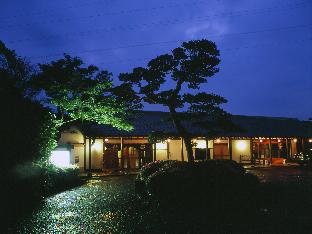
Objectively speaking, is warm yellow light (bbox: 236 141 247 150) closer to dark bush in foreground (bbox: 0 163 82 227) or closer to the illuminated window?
the illuminated window

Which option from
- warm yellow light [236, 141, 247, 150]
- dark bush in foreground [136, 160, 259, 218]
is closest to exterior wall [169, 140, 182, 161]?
warm yellow light [236, 141, 247, 150]

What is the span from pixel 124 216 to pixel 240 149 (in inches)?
919

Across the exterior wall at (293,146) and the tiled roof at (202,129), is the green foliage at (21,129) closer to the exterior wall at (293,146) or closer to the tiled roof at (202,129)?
the tiled roof at (202,129)

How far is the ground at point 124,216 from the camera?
296 inches

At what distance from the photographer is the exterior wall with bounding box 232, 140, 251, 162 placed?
30.5m

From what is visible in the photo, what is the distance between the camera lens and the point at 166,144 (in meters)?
28.4

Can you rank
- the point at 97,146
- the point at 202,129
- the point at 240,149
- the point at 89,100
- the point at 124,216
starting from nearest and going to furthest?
the point at 124,216, the point at 89,100, the point at 97,146, the point at 202,129, the point at 240,149

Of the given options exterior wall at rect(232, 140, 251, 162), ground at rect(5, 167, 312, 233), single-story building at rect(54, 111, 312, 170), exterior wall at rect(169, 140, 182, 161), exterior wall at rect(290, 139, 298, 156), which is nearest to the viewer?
ground at rect(5, 167, 312, 233)

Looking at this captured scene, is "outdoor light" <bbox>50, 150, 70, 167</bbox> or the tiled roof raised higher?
the tiled roof

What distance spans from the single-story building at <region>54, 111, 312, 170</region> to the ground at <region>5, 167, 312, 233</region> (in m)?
9.45

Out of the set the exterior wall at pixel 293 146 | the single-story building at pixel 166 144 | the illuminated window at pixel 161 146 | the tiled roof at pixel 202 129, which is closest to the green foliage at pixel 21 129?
the single-story building at pixel 166 144

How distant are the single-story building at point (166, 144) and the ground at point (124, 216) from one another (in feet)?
31.0

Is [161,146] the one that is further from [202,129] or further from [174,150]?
[202,129]

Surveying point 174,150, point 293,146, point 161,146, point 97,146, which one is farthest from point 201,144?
point 293,146
